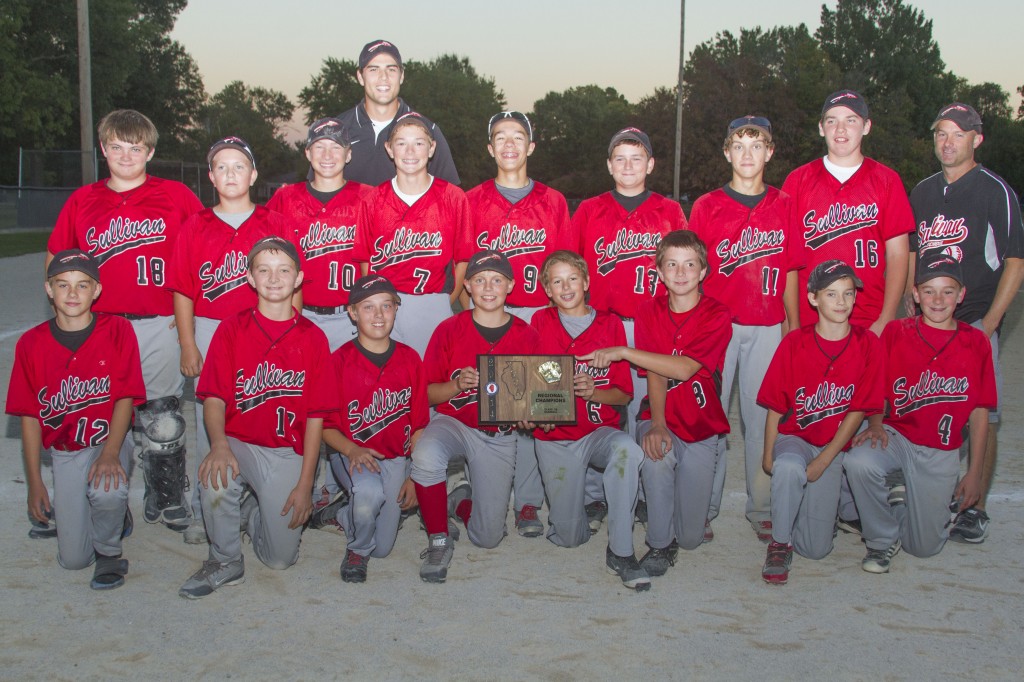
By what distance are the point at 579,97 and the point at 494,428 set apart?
3371 inches

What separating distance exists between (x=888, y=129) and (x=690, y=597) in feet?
170

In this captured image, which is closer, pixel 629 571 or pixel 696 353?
pixel 629 571

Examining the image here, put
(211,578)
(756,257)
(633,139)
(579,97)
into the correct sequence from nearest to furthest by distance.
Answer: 1. (211,578)
2. (756,257)
3. (633,139)
4. (579,97)

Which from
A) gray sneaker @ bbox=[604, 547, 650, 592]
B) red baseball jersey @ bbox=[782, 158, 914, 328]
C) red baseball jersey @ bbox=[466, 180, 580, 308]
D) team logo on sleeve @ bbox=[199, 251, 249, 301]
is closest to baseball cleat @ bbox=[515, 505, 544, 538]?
gray sneaker @ bbox=[604, 547, 650, 592]

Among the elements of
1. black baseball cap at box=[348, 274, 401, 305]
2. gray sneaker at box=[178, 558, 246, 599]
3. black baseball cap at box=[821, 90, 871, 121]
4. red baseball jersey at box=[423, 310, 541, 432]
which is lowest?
gray sneaker at box=[178, 558, 246, 599]

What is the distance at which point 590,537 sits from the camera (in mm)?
4762

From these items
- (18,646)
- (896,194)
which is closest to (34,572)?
(18,646)

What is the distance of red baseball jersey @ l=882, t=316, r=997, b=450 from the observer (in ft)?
15.0

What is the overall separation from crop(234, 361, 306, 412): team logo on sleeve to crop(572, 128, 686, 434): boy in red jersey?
6.15ft

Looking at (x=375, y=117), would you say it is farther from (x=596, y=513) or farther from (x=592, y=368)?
(x=596, y=513)

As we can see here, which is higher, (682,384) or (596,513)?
(682,384)

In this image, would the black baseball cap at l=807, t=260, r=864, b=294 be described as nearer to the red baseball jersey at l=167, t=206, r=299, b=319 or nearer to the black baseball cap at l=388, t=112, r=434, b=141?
the black baseball cap at l=388, t=112, r=434, b=141

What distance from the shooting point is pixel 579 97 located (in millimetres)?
86812

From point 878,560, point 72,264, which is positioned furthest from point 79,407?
point 878,560
